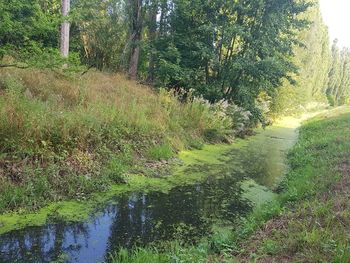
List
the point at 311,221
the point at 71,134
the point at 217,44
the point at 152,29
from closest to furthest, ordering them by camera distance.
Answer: the point at 311,221
the point at 71,134
the point at 217,44
the point at 152,29

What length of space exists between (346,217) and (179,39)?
1058 centimetres

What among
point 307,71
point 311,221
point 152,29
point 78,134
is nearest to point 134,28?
point 152,29

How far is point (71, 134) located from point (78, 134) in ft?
0.47

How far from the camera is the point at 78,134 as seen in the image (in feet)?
21.2

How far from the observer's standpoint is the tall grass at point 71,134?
17.3 feet

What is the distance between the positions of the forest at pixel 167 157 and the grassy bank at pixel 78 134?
0.09 ft

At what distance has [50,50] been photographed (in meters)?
6.79

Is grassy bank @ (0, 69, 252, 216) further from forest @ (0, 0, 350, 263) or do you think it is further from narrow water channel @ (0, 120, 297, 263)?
narrow water channel @ (0, 120, 297, 263)

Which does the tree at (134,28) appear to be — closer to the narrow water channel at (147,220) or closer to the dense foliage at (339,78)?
the narrow water channel at (147,220)

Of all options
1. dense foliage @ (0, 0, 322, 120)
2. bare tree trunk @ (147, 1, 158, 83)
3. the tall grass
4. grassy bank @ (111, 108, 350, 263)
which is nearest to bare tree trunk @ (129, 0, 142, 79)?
dense foliage @ (0, 0, 322, 120)

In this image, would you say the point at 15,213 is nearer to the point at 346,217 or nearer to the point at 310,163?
the point at 346,217

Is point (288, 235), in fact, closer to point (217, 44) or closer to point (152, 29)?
point (217, 44)

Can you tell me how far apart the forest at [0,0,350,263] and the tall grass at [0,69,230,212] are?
2 cm

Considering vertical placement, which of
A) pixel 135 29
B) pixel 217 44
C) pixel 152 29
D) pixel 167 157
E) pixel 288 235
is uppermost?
pixel 152 29
